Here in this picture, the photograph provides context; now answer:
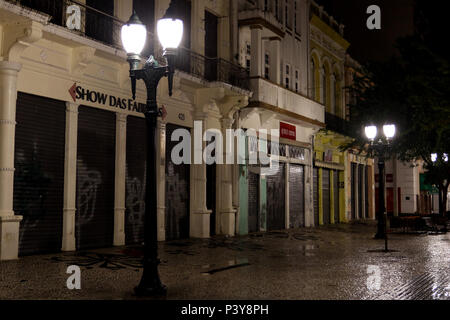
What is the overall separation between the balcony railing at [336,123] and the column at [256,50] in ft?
31.1

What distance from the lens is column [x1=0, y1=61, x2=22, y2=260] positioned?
12.4 metres

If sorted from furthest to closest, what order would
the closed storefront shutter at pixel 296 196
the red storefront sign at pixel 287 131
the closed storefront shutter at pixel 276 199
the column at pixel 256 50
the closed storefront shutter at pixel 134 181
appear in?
1. the closed storefront shutter at pixel 296 196
2. the red storefront sign at pixel 287 131
3. the closed storefront shutter at pixel 276 199
4. the column at pixel 256 50
5. the closed storefront shutter at pixel 134 181

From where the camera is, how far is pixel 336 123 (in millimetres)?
33125

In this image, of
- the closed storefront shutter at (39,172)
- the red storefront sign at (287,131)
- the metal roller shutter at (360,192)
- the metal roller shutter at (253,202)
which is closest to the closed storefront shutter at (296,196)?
the red storefront sign at (287,131)

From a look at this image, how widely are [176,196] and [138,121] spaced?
3.18 metres

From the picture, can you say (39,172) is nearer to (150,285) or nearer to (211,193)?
(150,285)

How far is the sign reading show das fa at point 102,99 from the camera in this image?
48.9 feet

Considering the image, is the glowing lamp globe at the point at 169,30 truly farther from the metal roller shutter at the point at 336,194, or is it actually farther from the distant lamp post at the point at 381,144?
the metal roller shutter at the point at 336,194

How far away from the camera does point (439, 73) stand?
12023 mm

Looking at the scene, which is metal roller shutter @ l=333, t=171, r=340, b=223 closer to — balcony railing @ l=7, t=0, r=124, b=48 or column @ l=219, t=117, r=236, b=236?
column @ l=219, t=117, r=236, b=236

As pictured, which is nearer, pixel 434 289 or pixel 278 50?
pixel 434 289

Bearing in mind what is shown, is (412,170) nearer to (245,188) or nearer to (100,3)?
(245,188)
